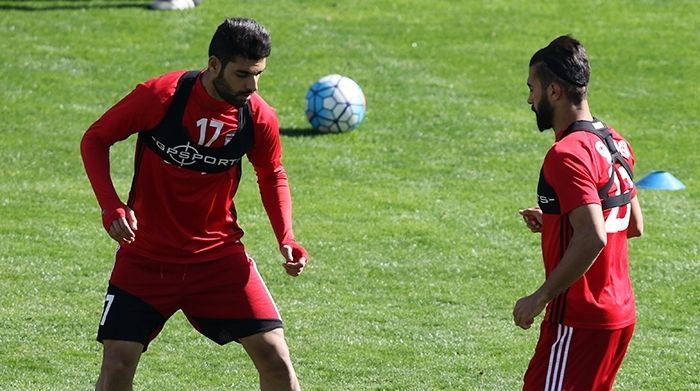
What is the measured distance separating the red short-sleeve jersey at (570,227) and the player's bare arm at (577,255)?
61 mm

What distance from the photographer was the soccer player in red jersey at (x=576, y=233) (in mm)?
5602

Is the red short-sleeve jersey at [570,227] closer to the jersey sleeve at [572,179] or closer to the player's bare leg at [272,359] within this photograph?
the jersey sleeve at [572,179]

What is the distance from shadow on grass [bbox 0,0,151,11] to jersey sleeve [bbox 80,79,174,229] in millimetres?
13696

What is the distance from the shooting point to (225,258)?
271 inches

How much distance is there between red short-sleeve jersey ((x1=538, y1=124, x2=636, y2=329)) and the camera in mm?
5598

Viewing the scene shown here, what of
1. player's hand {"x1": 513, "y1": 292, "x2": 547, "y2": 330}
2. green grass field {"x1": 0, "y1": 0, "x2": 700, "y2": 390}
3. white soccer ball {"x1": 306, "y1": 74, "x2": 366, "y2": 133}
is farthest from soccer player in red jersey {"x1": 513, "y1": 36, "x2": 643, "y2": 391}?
white soccer ball {"x1": 306, "y1": 74, "x2": 366, "y2": 133}

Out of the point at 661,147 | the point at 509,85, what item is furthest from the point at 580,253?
the point at 509,85

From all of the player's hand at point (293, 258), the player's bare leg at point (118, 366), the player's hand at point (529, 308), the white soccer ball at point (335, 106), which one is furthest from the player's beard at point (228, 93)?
the white soccer ball at point (335, 106)

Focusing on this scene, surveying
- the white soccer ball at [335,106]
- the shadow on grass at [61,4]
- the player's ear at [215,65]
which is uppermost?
the player's ear at [215,65]

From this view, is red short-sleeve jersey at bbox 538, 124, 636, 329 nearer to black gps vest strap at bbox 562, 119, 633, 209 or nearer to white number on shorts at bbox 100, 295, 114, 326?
black gps vest strap at bbox 562, 119, 633, 209

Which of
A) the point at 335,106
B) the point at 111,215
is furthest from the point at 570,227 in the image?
the point at 335,106

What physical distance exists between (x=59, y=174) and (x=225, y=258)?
6.84 meters

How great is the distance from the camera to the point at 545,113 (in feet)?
19.3

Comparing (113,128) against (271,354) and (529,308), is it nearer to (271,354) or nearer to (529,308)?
(271,354)
